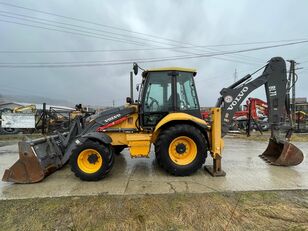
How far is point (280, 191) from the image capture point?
4.45m

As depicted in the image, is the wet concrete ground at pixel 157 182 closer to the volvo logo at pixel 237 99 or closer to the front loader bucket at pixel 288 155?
the front loader bucket at pixel 288 155

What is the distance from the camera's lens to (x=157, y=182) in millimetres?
5004

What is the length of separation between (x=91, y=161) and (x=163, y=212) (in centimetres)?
218

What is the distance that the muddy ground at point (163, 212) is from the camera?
129 inches

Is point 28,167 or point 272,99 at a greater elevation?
point 272,99

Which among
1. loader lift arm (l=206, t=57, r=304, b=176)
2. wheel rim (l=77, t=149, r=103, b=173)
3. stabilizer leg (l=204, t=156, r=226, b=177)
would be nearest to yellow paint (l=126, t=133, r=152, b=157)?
wheel rim (l=77, t=149, r=103, b=173)

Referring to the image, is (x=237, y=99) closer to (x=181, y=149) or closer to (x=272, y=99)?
(x=272, y=99)

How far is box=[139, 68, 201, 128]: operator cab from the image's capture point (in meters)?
5.73

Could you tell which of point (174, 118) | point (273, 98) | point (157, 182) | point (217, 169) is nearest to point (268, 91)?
point (273, 98)

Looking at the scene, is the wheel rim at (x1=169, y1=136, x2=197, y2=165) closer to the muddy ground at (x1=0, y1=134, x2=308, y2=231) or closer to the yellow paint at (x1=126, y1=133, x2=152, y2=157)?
the yellow paint at (x1=126, y1=133, x2=152, y2=157)

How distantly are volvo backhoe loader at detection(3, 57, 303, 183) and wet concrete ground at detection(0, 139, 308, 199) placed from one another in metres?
0.21

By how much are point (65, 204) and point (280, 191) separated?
148 inches

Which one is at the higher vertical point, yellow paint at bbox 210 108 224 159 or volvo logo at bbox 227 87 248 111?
volvo logo at bbox 227 87 248 111

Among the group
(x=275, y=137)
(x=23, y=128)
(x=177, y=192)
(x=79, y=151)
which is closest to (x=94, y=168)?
(x=79, y=151)
